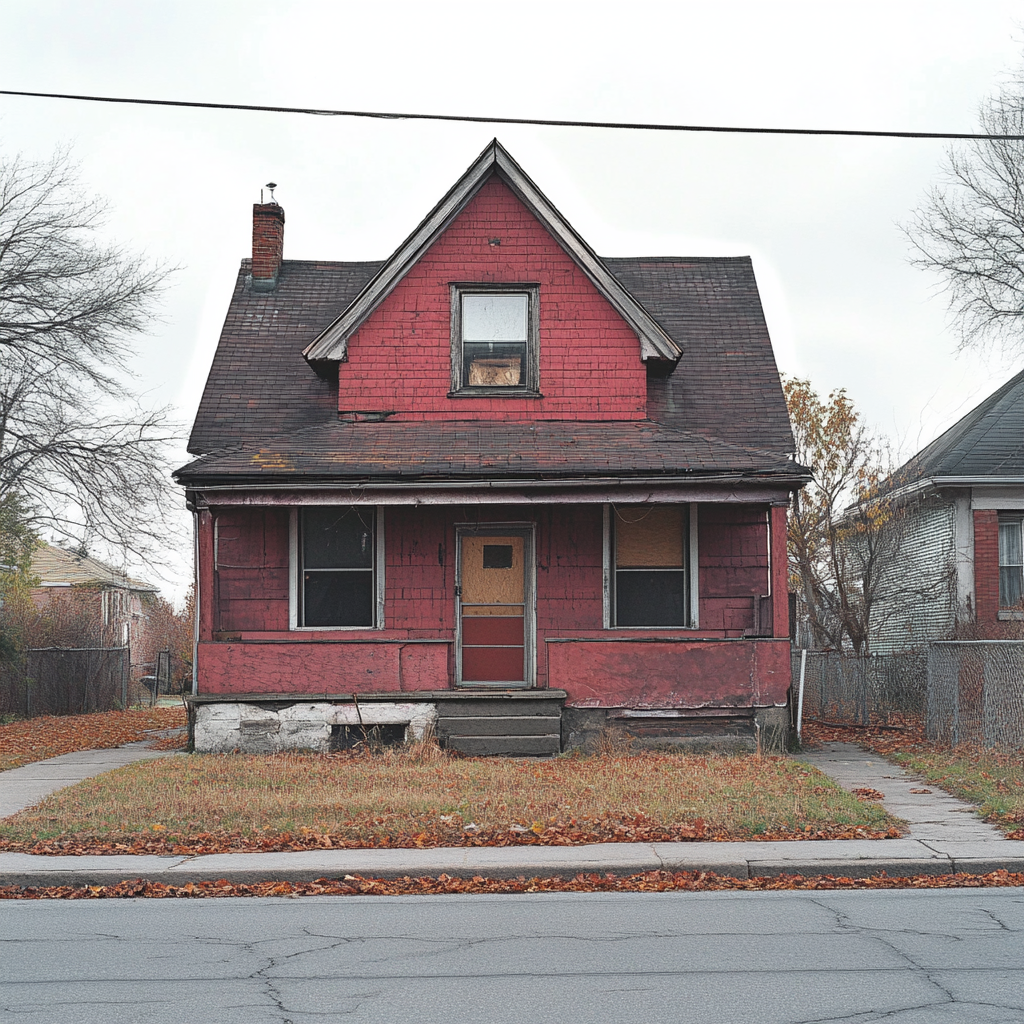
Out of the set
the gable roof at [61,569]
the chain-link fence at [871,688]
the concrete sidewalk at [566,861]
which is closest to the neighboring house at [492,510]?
the chain-link fence at [871,688]

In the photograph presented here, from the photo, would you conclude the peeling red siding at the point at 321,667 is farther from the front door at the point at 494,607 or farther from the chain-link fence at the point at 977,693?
the chain-link fence at the point at 977,693

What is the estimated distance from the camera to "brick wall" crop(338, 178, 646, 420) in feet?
55.3

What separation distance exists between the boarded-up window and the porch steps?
6.01 ft

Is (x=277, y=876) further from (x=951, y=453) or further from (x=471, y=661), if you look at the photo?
(x=951, y=453)

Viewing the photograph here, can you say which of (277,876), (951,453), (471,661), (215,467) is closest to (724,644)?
(471,661)

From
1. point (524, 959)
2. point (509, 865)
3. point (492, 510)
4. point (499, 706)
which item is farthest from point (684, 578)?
point (524, 959)

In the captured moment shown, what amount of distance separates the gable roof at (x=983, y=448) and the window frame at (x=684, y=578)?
26.3ft

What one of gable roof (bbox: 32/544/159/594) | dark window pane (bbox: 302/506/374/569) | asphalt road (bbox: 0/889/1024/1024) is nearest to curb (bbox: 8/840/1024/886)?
asphalt road (bbox: 0/889/1024/1024)

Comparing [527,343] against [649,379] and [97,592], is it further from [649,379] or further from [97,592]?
[97,592]

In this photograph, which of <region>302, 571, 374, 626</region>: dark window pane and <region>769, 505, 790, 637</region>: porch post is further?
<region>302, 571, 374, 626</region>: dark window pane

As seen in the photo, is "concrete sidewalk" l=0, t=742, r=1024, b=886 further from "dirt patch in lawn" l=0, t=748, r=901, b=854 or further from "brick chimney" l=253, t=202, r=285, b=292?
"brick chimney" l=253, t=202, r=285, b=292

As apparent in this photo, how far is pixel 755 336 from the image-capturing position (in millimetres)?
18812

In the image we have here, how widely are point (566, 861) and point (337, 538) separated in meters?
8.22

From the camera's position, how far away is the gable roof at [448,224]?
16688 mm
